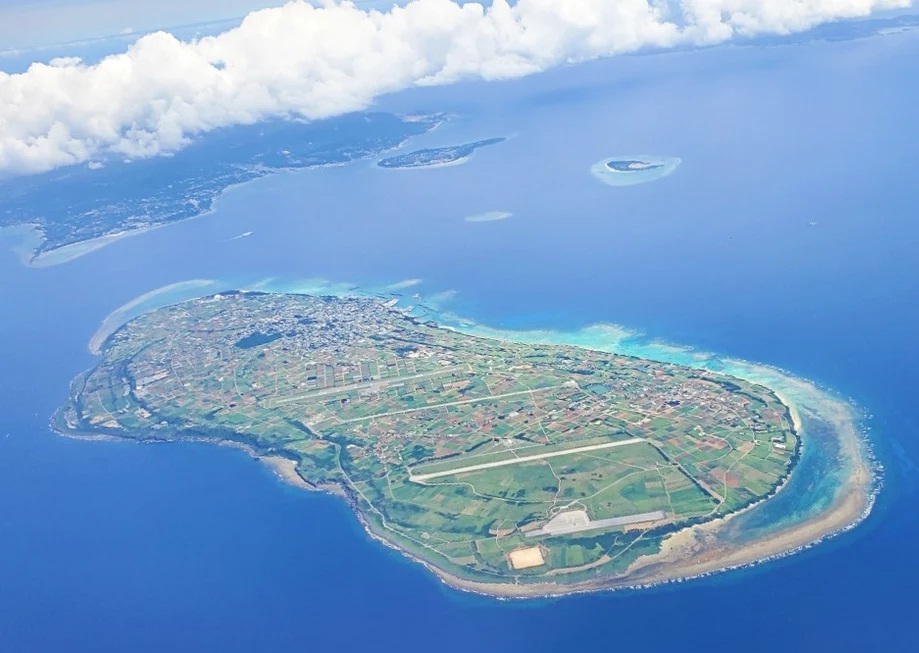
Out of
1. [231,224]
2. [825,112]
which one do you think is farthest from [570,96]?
[231,224]

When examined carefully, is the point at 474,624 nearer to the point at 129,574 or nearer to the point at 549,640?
the point at 549,640

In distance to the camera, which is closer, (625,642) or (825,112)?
(625,642)

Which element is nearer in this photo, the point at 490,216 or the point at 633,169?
the point at 490,216

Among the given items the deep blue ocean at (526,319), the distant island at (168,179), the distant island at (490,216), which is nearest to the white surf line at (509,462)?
the deep blue ocean at (526,319)

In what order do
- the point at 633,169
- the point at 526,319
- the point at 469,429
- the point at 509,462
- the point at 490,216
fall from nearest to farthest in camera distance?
the point at 509,462 < the point at 469,429 < the point at 526,319 < the point at 490,216 < the point at 633,169

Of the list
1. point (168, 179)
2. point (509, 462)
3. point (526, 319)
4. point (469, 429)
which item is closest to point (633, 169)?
point (526, 319)

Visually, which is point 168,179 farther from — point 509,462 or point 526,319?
point 509,462
